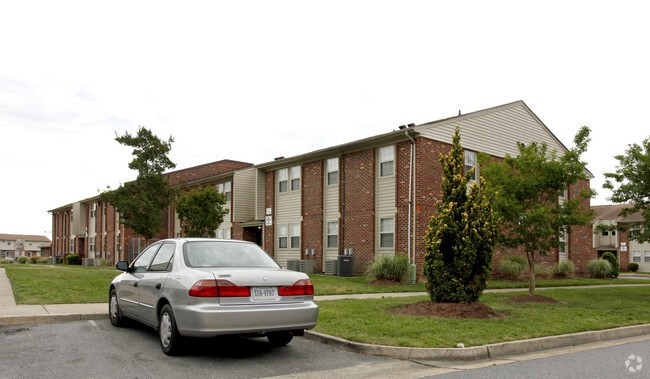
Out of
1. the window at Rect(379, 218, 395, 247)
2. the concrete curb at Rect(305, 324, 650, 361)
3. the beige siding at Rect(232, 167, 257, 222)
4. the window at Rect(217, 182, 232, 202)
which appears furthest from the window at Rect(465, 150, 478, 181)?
the window at Rect(217, 182, 232, 202)

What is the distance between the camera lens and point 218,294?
5988 millimetres

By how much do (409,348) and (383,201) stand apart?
1432 centimetres

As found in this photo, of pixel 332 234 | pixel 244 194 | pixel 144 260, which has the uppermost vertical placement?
pixel 244 194

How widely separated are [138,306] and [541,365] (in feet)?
18.0

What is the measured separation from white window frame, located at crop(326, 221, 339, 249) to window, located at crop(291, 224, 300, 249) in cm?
226

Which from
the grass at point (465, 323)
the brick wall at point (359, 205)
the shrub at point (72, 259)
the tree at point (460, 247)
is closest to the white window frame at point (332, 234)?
the brick wall at point (359, 205)

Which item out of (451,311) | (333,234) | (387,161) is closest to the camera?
(451,311)

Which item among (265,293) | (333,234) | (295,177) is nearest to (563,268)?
(333,234)

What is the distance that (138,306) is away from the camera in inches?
291

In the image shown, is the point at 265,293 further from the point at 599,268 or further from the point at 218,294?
the point at 599,268

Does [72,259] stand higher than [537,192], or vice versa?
[537,192]

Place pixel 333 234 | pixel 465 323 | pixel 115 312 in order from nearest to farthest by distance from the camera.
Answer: pixel 115 312, pixel 465 323, pixel 333 234

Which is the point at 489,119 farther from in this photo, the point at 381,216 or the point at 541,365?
the point at 541,365

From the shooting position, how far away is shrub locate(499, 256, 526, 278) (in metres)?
21.3
